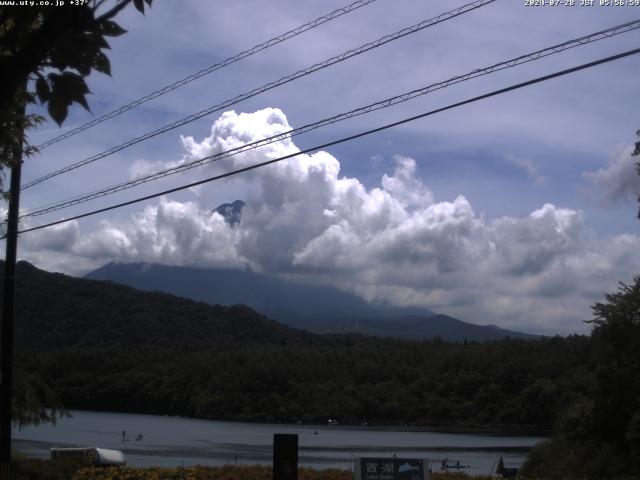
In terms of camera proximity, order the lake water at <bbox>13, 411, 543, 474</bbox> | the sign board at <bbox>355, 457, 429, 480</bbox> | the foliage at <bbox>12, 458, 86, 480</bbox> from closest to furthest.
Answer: the sign board at <bbox>355, 457, 429, 480</bbox>, the foliage at <bbox>12, 458, 86, 480</bbox>, the lake water at <bbox>13, 411, 543, 474</bbox>

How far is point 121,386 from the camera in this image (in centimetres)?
10844

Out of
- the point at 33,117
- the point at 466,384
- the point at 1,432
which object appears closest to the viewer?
the point at 33,117

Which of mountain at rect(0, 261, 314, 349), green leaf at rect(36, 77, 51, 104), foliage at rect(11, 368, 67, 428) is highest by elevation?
mountain at rect(0, 261, 314, 349)

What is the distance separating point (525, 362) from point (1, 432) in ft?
275

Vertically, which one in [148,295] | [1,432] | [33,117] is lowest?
[1,432]

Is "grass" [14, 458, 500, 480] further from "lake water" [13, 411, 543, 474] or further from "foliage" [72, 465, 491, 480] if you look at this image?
"lake water" [13, 411, 543, 474]

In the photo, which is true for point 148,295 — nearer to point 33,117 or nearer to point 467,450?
point 467,450

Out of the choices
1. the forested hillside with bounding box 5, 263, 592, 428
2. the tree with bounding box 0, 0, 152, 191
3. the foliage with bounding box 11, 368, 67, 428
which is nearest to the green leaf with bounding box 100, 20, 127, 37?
the tree with bounding box 0, 0, 152, 191

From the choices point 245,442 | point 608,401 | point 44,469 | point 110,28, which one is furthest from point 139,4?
point 245,442

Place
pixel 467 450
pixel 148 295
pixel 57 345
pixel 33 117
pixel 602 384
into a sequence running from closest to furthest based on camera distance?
pixel 33 117, pixel 602 384, pixel 467 450, pixel 57 345, pixel 148 295

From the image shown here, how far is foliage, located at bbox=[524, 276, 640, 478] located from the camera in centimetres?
2461

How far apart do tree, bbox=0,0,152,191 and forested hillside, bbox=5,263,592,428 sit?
77029 millimetres

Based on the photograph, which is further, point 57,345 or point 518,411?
point 57,345

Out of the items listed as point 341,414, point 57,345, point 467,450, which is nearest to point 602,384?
point 467,450
